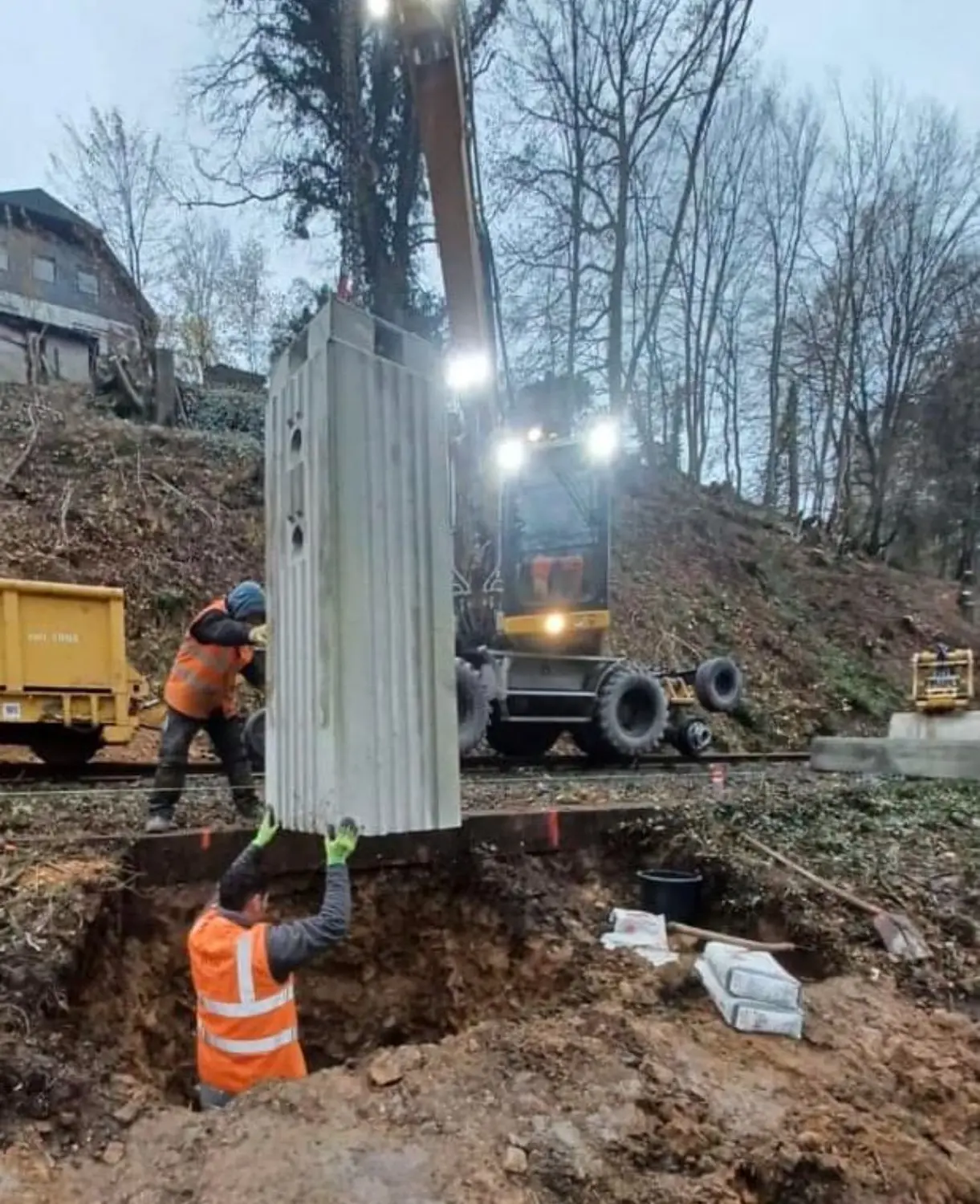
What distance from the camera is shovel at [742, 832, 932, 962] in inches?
162

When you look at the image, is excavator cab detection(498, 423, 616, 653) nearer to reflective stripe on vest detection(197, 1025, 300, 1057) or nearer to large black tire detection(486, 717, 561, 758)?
large black tire detection(486, 717, 561, 758)

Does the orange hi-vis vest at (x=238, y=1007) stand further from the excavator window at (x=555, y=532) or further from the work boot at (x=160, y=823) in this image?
the excavator window at (x=555, y=532)

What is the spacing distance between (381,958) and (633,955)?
1.38 m

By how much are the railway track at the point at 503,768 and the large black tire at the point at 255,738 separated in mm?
340

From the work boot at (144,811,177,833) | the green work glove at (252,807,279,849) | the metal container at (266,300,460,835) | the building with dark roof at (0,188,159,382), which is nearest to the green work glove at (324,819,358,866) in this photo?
the metal container at (266,300,460,835)

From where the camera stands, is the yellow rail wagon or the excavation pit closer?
the excavation pit

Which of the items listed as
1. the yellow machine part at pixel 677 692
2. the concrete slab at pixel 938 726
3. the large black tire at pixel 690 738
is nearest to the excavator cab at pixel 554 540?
the yellow machine part at pixel 677 692

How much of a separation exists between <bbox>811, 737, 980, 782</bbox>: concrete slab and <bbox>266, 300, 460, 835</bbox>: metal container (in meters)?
5.80

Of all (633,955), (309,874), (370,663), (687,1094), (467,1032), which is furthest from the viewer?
(309,874)

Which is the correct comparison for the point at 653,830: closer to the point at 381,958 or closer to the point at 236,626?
the point at 381,958

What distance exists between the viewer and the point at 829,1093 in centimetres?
312

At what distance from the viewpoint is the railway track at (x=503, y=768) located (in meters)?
7.16

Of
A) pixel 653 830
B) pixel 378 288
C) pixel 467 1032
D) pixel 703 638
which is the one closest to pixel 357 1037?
pixel 467 1032

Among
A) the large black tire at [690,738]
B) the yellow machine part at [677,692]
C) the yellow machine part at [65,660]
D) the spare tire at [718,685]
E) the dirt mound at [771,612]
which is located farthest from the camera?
the dirt mound at [771,612]
